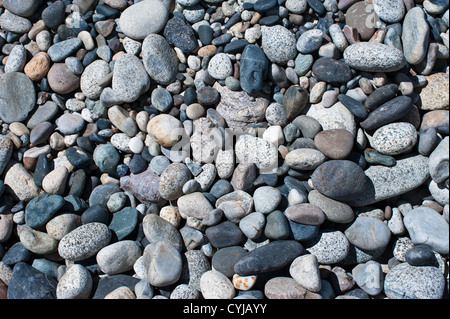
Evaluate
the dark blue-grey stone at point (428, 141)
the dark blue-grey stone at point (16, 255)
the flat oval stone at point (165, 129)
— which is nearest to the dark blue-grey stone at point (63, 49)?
the flat oval stone at point (165, 129)

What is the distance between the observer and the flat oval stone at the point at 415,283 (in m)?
1.85

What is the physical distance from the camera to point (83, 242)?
2072mm

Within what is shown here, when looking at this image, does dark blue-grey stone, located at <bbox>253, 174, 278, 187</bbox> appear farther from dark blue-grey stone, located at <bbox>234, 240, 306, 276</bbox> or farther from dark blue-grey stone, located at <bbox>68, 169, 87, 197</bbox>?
dark blue-grey stone, located at <bbox>68, 169, 87, 197</bbox>

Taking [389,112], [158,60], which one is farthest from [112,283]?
[389,112]

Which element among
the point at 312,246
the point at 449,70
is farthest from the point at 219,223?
the point at 449,70

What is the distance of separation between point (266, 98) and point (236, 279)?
1084 millimetres

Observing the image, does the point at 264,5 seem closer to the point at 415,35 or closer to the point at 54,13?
the point at 415,35

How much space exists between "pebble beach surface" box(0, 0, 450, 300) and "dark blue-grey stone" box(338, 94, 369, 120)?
10 mm

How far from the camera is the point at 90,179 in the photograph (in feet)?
7.83

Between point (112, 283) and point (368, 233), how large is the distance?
4.58 feet

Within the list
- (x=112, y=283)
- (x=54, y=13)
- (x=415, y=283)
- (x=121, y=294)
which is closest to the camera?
(x=415, y=283)

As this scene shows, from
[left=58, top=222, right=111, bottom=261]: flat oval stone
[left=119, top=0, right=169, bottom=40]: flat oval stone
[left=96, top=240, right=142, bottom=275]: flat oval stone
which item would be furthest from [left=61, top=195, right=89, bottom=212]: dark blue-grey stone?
[left=119, top=0, right=169, bottom=40]: flat oval stone

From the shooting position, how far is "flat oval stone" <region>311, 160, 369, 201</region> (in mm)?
2035

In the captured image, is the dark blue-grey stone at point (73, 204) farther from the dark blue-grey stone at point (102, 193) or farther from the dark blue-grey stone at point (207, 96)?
the dark blue-grey stone at point (207, 96)
